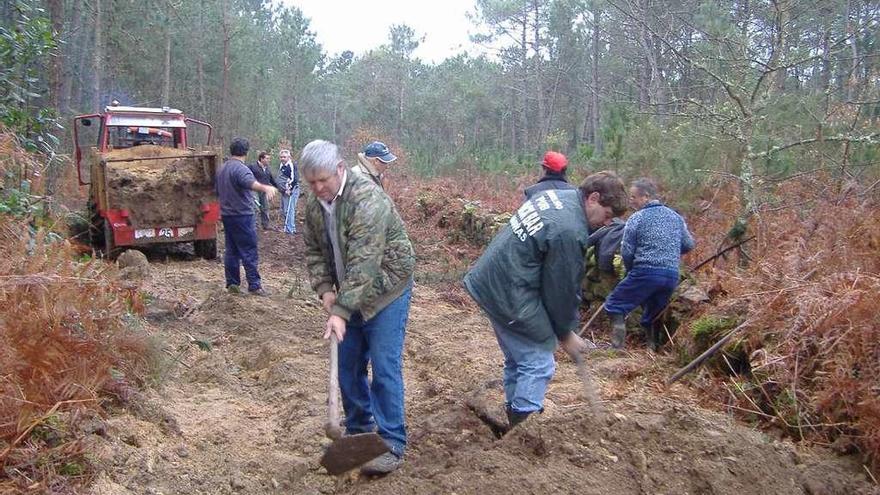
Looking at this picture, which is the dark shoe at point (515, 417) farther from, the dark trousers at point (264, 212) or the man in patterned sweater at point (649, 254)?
the dark trousers at point (264, 212)

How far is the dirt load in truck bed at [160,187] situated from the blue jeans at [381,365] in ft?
23.3

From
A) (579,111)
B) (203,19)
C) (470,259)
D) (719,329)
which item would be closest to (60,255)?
(719,329)

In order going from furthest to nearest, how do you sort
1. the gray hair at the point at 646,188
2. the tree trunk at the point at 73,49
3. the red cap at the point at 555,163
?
the tree trunk at the point at 73,49
the red cap at the point at 555,163
the gray hair at the point at 646,188

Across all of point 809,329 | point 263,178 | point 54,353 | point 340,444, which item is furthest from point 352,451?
point 263,178

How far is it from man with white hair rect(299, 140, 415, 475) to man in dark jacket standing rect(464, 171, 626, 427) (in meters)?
0.50

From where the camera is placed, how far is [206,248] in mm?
11250

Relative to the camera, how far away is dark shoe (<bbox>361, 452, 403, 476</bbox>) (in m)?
3.81

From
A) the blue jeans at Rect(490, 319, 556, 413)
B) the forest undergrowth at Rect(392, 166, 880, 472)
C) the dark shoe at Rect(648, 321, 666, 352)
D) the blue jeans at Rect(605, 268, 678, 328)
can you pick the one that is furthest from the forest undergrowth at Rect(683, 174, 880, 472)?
the blue jeans at Rect(490, 319, 556, 413)

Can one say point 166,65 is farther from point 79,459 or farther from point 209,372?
point 79,459

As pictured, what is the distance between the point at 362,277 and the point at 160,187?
767 cm

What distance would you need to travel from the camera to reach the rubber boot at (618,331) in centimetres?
631

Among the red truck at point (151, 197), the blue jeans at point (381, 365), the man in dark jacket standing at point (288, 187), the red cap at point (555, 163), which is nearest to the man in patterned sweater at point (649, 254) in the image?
the red cap at point (555, 163)

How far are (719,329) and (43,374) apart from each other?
4561 millimetres

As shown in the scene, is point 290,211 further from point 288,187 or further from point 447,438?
point 447,438
